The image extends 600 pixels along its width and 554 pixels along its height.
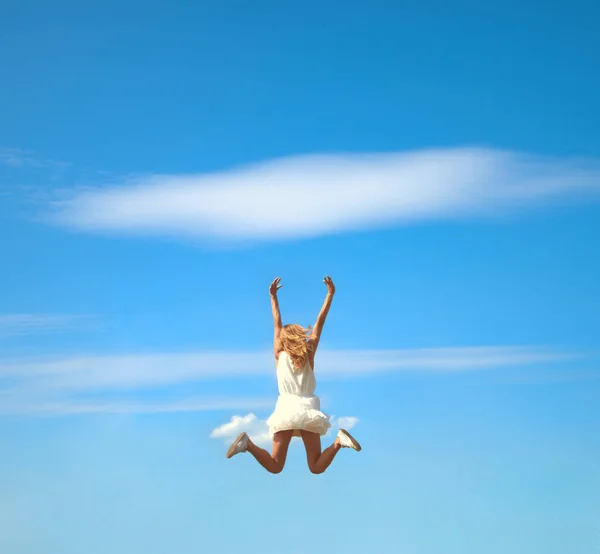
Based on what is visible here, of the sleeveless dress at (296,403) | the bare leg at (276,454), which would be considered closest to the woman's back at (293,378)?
the sleeveless dress at (296,403)

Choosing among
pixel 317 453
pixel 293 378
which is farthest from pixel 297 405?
pixel 317 453

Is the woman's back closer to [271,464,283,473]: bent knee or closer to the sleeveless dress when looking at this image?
the sleeveless dress

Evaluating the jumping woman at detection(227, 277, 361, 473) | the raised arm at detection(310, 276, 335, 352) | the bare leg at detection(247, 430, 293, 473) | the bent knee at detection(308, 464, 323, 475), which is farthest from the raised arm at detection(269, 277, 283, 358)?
the bent knee at detection(308, 464, 323, 475)

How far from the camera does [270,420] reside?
15719 mm

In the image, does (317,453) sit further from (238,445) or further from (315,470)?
(238,445)

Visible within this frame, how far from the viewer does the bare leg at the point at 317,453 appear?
614 inches

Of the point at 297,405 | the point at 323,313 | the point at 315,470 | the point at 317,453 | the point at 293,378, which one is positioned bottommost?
the point at 315,470

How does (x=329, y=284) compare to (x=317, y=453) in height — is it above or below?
above

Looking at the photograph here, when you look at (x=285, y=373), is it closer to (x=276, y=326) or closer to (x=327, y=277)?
(x=276, y=326)

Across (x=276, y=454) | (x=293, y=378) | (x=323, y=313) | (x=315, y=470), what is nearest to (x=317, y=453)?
(x=315, y=470)

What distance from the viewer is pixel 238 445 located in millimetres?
15227

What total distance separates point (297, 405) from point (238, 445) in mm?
1387

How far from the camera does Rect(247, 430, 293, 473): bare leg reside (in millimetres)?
15594

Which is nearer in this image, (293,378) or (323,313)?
(293,378)
